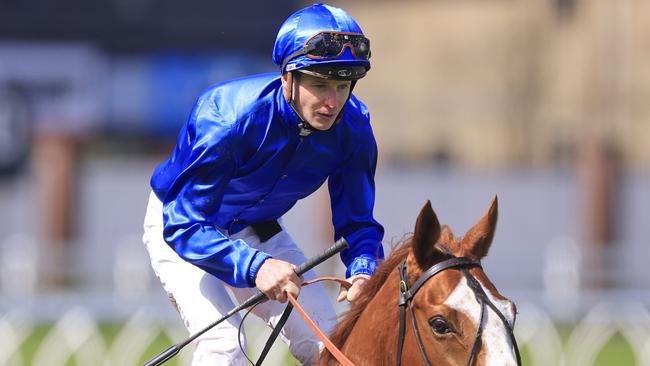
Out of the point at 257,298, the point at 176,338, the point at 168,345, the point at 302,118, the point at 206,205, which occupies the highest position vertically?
the point at 302,118

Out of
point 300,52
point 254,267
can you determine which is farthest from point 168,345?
point 300,52

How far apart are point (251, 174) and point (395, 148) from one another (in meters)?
29.1

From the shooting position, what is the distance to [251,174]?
493 centimetres

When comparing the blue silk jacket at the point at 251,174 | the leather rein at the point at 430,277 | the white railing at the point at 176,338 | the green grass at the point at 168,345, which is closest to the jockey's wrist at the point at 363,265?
the blue silk jacket at the point at 251,174

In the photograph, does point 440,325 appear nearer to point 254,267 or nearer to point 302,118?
point 254,267

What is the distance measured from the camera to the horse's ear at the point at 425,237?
4.09 meters

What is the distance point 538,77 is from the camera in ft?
119

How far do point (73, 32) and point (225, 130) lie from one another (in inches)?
1038

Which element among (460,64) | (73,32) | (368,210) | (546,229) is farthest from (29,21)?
(368,210)

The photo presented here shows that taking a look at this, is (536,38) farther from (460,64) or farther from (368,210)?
(368,210)

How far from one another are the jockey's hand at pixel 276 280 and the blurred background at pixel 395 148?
3217 mm

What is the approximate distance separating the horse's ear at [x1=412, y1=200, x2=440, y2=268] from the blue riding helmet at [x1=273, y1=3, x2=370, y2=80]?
69 cm

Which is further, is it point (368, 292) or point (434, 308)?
point (368, 292)

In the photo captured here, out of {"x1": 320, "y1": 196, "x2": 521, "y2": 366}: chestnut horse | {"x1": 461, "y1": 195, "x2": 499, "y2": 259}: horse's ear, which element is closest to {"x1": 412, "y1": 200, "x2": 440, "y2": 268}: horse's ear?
{"x1": 320, "y1": 196, "x2": 521, "y2": 366}: chestnut horse
